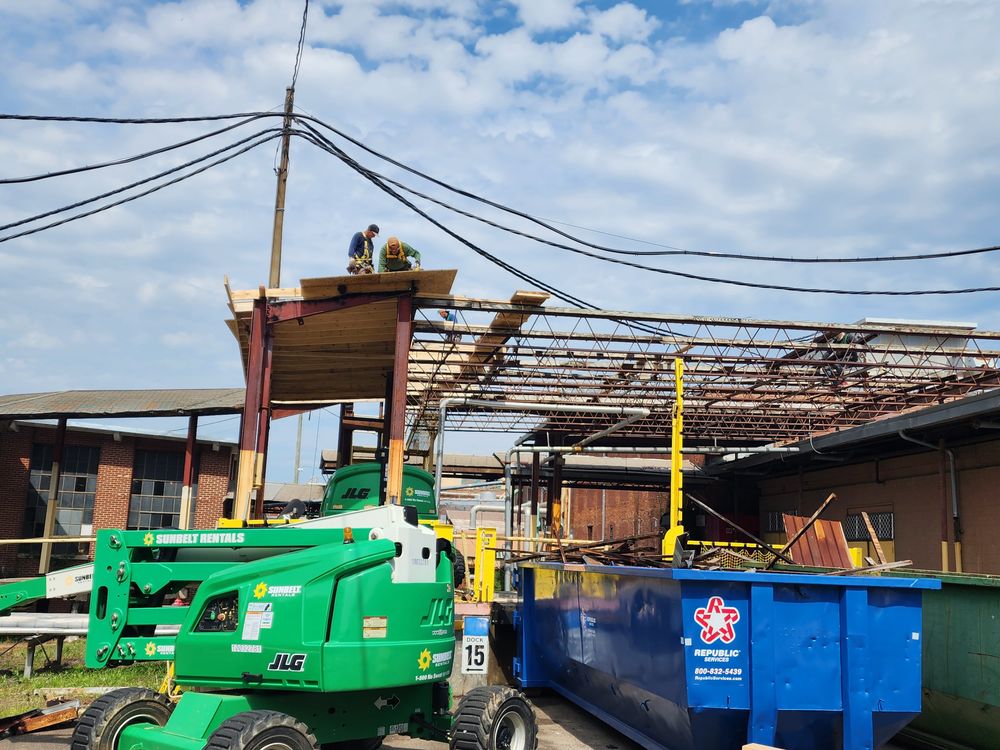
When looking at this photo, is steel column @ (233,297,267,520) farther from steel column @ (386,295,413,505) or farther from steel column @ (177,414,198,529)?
steel column @ (177,414,198,529)

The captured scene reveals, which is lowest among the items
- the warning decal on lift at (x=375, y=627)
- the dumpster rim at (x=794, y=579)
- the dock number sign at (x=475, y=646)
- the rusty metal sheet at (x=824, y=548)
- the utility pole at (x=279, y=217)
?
the dock number sign at (x=475, y=646)

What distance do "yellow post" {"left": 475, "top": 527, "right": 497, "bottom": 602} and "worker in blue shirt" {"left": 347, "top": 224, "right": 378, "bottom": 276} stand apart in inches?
226

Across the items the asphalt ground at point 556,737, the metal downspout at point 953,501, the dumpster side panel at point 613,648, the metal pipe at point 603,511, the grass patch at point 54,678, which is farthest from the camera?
the metal pipe at point 603,511

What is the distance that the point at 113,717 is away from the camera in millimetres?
7086

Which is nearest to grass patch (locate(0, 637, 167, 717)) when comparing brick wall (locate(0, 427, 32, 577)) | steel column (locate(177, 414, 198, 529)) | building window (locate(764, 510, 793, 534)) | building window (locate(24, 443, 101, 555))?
steel column (locate(177, 414, 198, 529))

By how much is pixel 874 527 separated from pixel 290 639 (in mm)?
20816

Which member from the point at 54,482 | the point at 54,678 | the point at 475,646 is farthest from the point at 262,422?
the point at 54,482

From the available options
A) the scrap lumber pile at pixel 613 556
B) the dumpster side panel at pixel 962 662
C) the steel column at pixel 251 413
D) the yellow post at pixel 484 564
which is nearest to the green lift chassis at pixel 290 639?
the scrap lumber pile at pixel 613 556

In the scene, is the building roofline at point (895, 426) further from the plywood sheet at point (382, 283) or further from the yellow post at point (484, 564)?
the plywood sheet at point (382, 283)

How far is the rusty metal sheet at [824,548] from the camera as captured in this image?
537 inches

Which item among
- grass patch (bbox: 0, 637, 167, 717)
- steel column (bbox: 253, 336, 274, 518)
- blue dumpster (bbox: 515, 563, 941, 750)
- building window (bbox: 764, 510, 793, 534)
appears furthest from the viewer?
building window (bbox: 764, 510, 793, 534)

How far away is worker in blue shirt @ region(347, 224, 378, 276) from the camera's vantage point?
17062 millimetres

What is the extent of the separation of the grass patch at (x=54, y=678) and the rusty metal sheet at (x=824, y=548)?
9.30 m

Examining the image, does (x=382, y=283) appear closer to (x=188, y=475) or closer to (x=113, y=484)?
(x=188, y=475)
